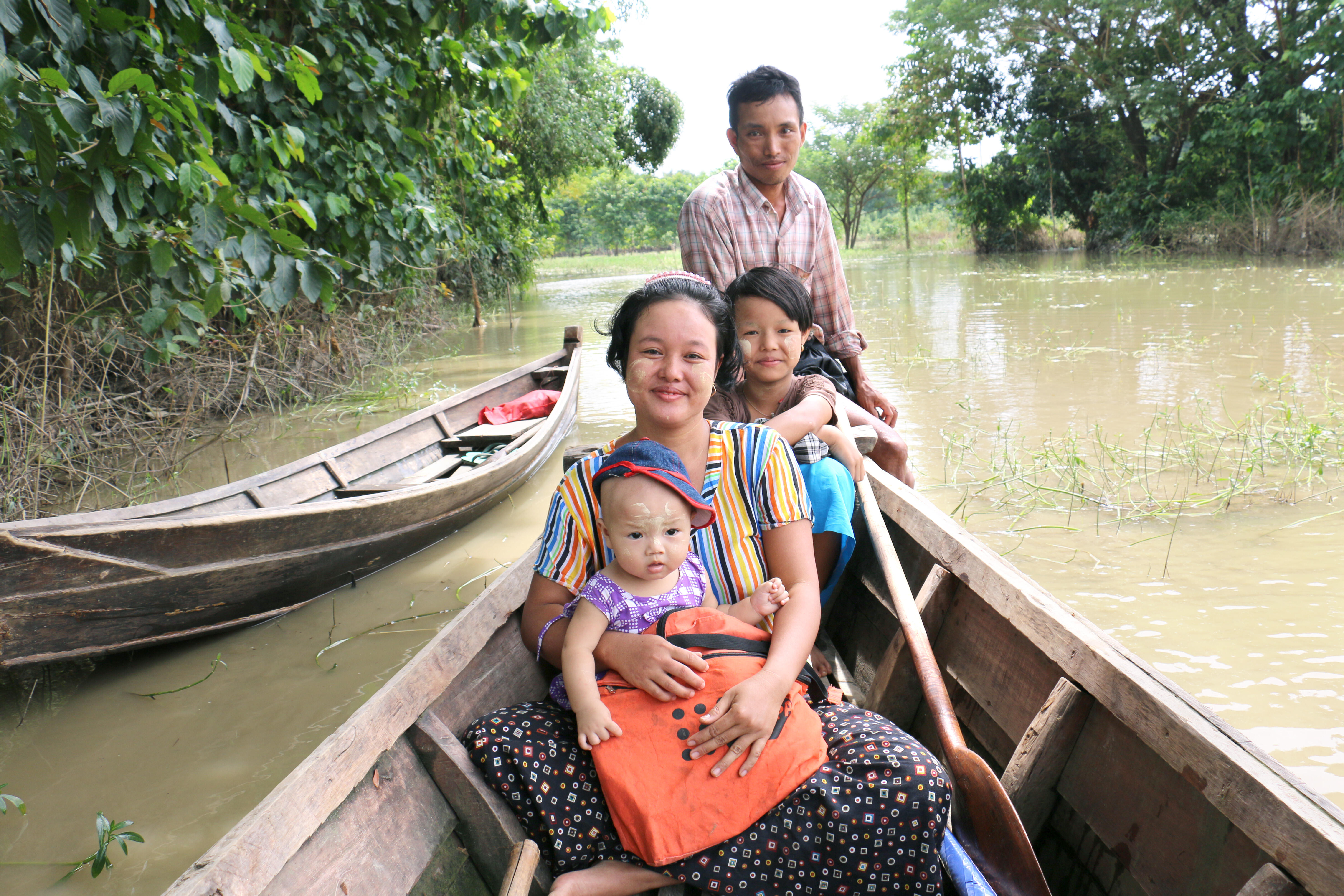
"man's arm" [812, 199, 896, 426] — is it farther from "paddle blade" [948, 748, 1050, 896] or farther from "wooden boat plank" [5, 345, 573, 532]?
"wooden boat plank" [5, 345, 573, 532]

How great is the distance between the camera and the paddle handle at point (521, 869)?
1276 millimetres

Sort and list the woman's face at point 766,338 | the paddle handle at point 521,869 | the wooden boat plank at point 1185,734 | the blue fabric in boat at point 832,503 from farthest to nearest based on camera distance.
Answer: the woman's face at point 766,338 → the blue fabric in boat at point 832,503 → the paddle handle at point 521,869 → the wooden boat plank at point 1185,734

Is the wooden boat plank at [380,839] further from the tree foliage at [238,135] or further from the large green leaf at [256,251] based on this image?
the large green leaf at [256,251]

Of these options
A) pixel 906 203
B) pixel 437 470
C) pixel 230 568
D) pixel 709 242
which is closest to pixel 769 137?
pixel 709 242

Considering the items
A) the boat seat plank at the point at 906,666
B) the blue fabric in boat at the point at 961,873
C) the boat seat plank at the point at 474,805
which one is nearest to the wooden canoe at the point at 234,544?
Result: the boat seat plank at the point at 474,805

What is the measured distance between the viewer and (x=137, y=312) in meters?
4.43

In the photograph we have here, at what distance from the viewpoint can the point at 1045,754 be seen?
142 centimetres

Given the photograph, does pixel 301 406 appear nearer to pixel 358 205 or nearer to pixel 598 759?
pixel 358 205

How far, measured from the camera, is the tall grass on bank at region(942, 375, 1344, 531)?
3.81 metres

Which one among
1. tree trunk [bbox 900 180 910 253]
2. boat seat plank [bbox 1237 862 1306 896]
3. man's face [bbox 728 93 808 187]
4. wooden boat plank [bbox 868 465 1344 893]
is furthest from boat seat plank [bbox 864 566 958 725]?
tree trunk [bbox 900 180 910 253]

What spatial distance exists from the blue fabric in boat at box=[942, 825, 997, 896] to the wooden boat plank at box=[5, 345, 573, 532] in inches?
92.5

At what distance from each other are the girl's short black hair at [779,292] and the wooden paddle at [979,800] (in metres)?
0.78

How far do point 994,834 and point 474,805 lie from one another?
0.88m

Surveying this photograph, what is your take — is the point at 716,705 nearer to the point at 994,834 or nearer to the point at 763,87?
the point at 994,834
